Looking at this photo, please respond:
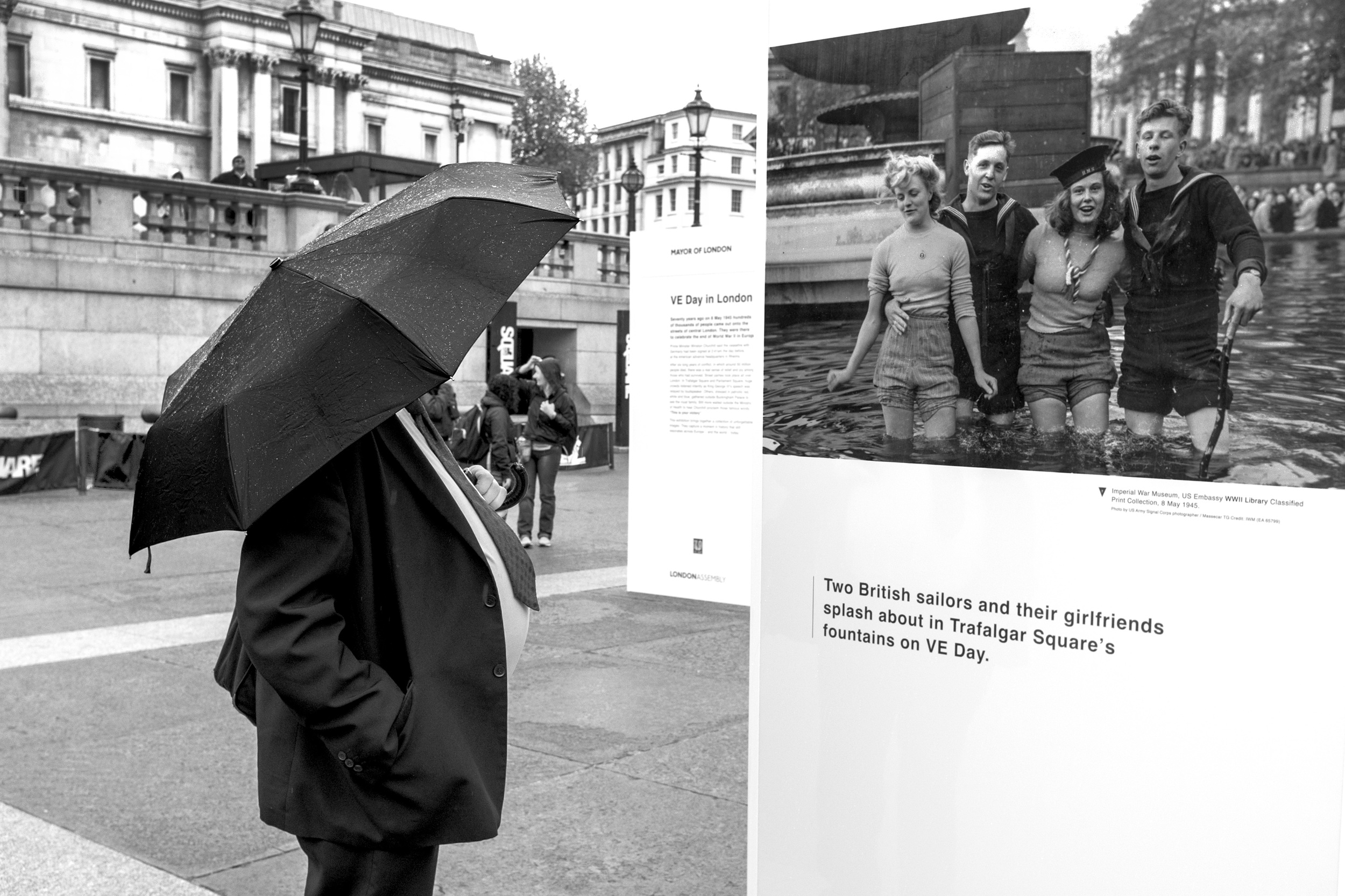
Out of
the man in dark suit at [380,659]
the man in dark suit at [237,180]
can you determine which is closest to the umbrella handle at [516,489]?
the man in dark suit at [380,659]

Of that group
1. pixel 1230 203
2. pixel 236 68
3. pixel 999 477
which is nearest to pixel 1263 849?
pixel 999 477

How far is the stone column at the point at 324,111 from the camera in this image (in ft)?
220

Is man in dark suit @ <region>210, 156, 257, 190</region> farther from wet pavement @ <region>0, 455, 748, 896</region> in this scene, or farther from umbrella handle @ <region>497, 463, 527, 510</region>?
umbrella handle @ <region>497, 463, 527, 510</region>

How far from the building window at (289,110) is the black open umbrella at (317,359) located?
67.4 m

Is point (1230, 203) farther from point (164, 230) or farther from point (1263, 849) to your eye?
point (164, 230)

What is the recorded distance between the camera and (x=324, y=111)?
6744 cm

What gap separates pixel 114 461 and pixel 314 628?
52.8 ft

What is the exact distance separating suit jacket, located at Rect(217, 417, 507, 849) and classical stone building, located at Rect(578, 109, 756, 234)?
88.2 meters

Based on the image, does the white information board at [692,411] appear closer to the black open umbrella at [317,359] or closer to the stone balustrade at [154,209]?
the black open umbrella at [317,359]

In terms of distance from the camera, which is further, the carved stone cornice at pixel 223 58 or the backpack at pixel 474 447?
the carved stone cornice at pixel 223 58

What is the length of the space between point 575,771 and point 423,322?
353cm

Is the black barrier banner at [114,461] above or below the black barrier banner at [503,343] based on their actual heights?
below

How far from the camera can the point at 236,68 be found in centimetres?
6288

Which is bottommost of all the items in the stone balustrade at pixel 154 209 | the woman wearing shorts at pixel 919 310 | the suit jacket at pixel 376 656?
the suit jacket at pixel 376 656
